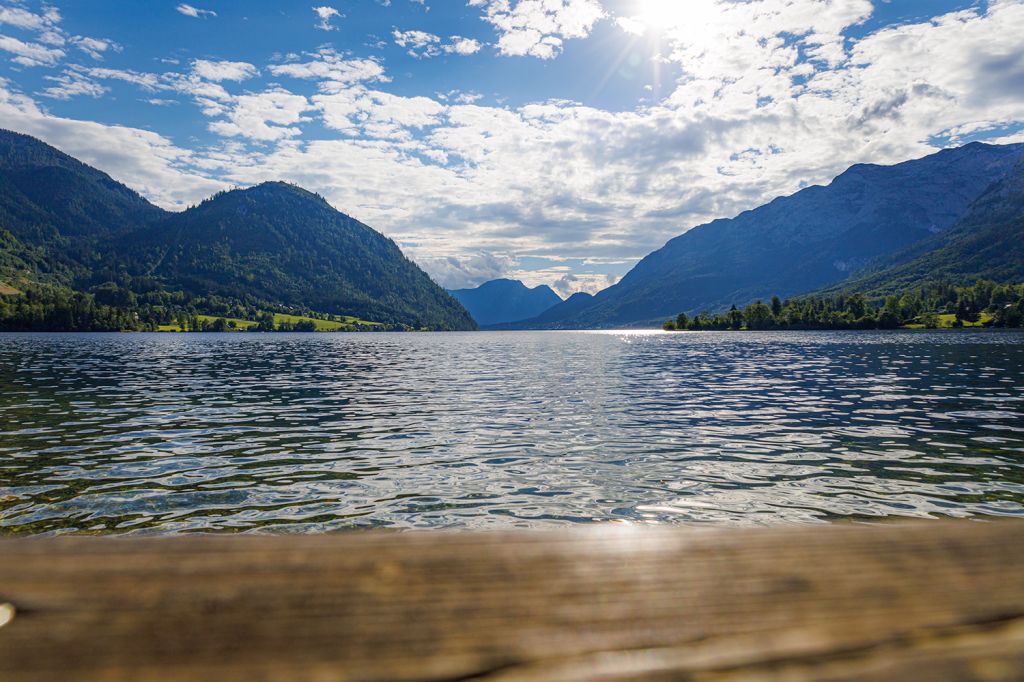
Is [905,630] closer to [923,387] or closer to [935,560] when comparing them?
[935,560]

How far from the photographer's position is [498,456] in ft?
69.3

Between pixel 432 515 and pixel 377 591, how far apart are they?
13022 millimetres

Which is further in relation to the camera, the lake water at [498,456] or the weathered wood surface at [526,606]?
the lake water at [498,456]

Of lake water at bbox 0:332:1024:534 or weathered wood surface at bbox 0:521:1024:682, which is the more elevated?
weathered wood surface at bbox 0:521:1024:682

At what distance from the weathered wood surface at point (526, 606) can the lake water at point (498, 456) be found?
39.3 feet

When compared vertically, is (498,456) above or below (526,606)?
below

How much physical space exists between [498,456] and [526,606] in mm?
19392

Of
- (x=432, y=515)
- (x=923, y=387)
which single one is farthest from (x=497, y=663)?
(x=923, y=387)

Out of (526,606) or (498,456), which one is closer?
(526,606)

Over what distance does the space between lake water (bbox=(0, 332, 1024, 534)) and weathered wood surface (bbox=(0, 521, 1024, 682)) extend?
11986 mm

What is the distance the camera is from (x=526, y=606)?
201 cm

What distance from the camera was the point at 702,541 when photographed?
7.94ft

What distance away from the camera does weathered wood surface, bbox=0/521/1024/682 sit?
5.52ft

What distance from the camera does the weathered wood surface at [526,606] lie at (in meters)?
1.68
